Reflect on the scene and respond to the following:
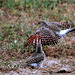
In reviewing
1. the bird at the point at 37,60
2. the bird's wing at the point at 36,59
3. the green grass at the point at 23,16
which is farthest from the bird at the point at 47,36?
the green grass at the point at 23,16

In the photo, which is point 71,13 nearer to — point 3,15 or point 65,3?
point 65,3

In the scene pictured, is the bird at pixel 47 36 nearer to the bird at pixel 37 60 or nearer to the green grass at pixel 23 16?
the bird at pixel 37 60

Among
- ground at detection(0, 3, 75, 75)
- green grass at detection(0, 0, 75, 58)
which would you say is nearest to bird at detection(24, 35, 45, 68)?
ground at detection(0, 3, 75, 75)

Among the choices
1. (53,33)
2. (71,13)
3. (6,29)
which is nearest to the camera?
(53,33)

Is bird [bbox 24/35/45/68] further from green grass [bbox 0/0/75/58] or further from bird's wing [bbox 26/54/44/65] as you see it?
green grass [bbox 0/0/75/58]

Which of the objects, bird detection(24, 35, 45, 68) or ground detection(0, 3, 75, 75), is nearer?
ground detection(0, 3, 75, 75)

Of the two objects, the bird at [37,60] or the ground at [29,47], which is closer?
the ground at [29,47]

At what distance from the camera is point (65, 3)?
11.8 meters

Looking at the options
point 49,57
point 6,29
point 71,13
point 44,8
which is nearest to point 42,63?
point 49,57

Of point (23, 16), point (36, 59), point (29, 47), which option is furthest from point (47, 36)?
point (23, 16)

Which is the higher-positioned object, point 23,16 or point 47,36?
point 47,36

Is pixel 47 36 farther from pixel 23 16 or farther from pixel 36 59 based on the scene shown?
pixel 23 16

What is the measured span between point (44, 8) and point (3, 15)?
2.31 metres

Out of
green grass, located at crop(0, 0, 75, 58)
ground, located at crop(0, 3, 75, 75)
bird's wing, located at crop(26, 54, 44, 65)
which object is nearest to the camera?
ground, located at crop(0, 3, 75, 75)
